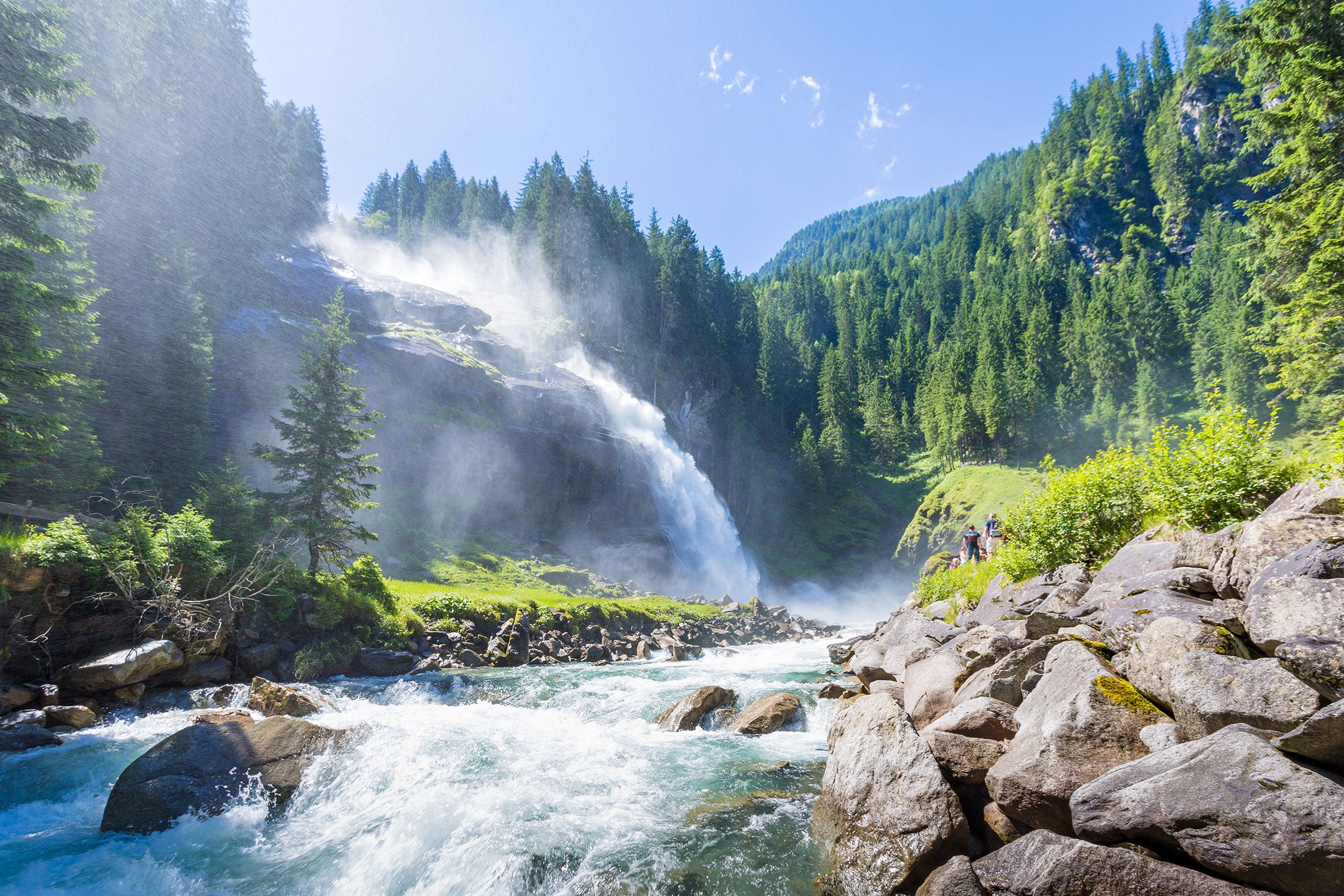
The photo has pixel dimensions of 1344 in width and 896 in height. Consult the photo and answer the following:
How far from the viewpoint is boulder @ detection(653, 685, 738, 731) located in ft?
39.1

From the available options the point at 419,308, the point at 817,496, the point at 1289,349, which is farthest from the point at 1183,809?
the point at 817,496

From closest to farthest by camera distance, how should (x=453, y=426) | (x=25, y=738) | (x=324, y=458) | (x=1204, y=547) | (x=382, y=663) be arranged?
(x=1204, y=547)
(x=25, y=738)
(x=382, y=663)
(x=324, y=458)
(x=453, y=426)

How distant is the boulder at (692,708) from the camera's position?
1193cm

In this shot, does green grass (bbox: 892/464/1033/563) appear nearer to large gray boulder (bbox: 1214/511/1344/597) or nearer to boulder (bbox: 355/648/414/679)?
boulder (bbox: 355/648/414/679)

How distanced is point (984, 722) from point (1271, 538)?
11.6 feet

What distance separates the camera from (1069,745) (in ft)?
16.4

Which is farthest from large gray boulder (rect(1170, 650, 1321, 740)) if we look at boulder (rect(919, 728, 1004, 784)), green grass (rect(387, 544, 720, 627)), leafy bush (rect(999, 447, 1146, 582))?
green grass (rect(387, 544, 720, 627))

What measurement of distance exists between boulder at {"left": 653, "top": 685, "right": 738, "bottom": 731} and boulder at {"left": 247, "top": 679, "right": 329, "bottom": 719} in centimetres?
739

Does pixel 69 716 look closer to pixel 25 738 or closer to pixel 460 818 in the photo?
pixel 25 738

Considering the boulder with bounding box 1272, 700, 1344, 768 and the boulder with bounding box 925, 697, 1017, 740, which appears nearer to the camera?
the boulder with bounding box 1272, 700, 1344, 768

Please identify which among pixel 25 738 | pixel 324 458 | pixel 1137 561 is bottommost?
pixel 25 738

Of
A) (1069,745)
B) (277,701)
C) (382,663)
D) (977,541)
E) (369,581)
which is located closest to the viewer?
(1069,745)

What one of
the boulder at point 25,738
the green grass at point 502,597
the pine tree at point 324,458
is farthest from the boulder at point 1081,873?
the pine tree at point 324,458

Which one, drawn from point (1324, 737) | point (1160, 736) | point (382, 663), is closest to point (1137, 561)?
point (1160, 736)
